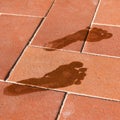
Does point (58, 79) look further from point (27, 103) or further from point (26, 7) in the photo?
point (26, 7)

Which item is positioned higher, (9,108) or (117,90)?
(117,90)

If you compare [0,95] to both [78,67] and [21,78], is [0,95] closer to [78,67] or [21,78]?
[21,78]

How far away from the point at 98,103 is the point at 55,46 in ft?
2.42

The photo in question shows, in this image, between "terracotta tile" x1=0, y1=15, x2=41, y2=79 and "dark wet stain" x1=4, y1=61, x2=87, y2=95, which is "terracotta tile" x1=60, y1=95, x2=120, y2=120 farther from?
"terracotta tile" x1=0, y1=15, x2=41, y2=79

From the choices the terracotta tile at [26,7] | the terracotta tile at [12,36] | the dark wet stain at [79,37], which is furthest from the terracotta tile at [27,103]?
the terracotta tile at [26,7]

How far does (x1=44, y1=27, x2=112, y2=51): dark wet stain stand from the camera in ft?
8.19

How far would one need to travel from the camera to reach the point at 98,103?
197cm

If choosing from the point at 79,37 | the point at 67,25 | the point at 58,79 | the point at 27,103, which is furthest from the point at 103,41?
the point at 27,103

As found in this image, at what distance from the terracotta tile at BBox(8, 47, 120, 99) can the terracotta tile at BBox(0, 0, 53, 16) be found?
0.64 metres

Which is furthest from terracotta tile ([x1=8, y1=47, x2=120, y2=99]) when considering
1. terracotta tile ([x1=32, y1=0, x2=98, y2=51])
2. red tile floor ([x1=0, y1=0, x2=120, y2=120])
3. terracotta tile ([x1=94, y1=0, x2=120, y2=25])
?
terracotta tile ([x1=94, y1=0, x2=120, y2=25])

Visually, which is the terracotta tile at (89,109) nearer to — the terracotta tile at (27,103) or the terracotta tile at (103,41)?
the terracotta tile at (27,103)

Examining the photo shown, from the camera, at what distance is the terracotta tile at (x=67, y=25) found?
2.52m

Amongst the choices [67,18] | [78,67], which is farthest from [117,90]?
[67,18]

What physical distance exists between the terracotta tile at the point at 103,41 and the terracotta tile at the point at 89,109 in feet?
1.83
